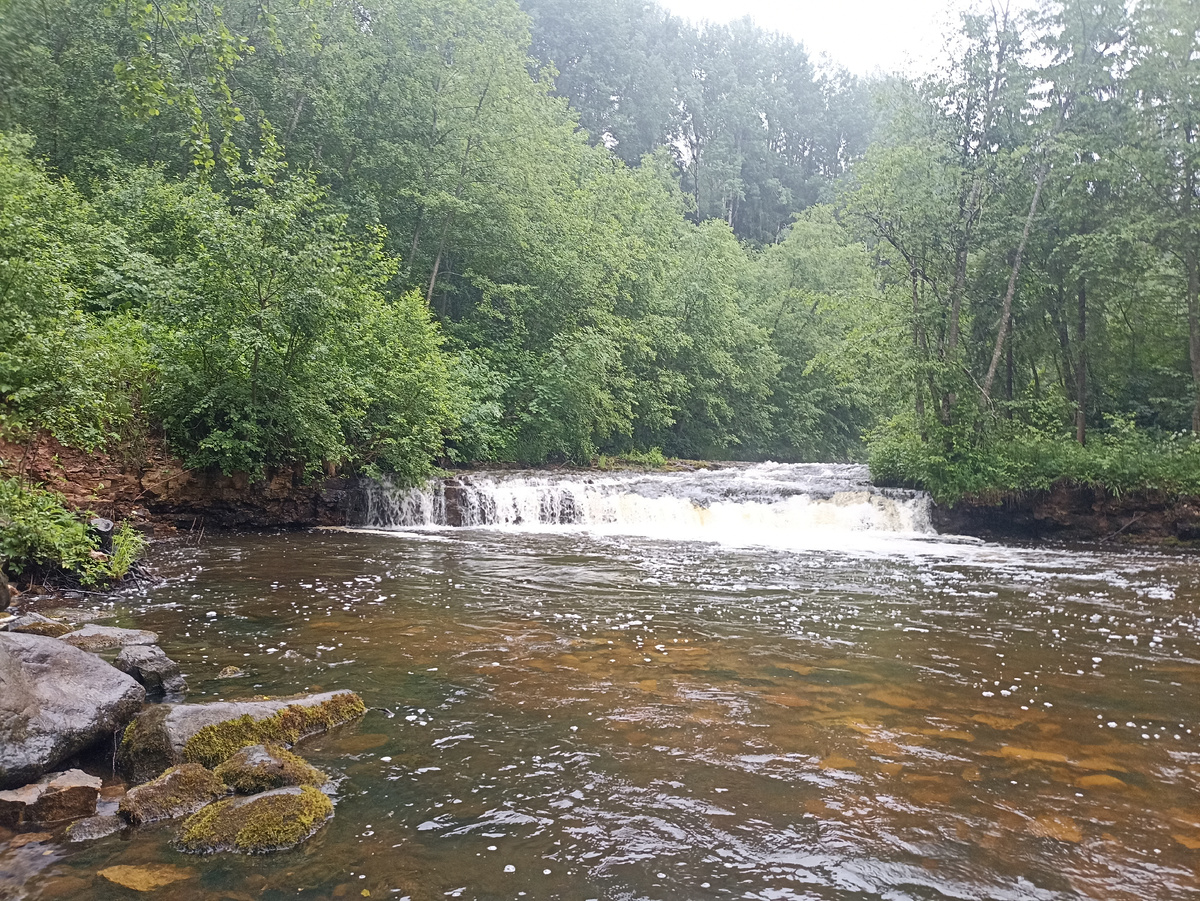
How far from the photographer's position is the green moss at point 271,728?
15.1 feet

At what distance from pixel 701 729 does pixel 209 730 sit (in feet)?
10.6

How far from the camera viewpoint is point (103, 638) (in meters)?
6.30

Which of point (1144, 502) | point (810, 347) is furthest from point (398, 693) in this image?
point (810, 347)

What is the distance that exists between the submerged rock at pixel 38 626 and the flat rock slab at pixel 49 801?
246 centimetres

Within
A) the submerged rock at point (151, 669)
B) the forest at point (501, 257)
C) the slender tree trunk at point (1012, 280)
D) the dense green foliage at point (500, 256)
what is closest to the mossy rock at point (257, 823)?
the submerged rock at point (151, 669)

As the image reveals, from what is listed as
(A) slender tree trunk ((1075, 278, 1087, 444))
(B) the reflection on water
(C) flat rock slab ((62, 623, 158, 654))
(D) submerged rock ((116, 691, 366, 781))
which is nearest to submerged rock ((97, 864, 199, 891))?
(B) the reflection on water

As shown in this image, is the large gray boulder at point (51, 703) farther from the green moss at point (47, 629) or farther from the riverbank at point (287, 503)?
the riverbank at point (287, 503)

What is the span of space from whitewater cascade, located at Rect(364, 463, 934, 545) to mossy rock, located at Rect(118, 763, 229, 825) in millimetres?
13862

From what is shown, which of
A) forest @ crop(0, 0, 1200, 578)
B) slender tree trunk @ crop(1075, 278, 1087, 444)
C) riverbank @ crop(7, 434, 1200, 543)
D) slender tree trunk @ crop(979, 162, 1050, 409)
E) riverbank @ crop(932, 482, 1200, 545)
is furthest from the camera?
slender tree trunk @ crop(1075, 278, 1087, 444)

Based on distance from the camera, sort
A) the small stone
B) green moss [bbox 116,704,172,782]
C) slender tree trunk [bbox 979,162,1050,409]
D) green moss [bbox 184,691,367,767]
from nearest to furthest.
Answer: the small stone
green moss [bbox 116,704,172,782]
green moss [bbox 184,691,367,767]
slender tree trunk [bbox 979,162,1050,409]

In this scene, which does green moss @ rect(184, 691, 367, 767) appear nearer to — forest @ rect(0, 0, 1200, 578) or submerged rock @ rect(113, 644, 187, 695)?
submerged rock @ rect(113, 644, 187, 695)

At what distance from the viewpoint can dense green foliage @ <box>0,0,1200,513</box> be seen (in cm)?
1431

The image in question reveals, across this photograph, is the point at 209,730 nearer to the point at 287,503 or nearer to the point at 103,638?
the point at 103,638

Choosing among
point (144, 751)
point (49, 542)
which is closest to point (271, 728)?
point (144, 751)
